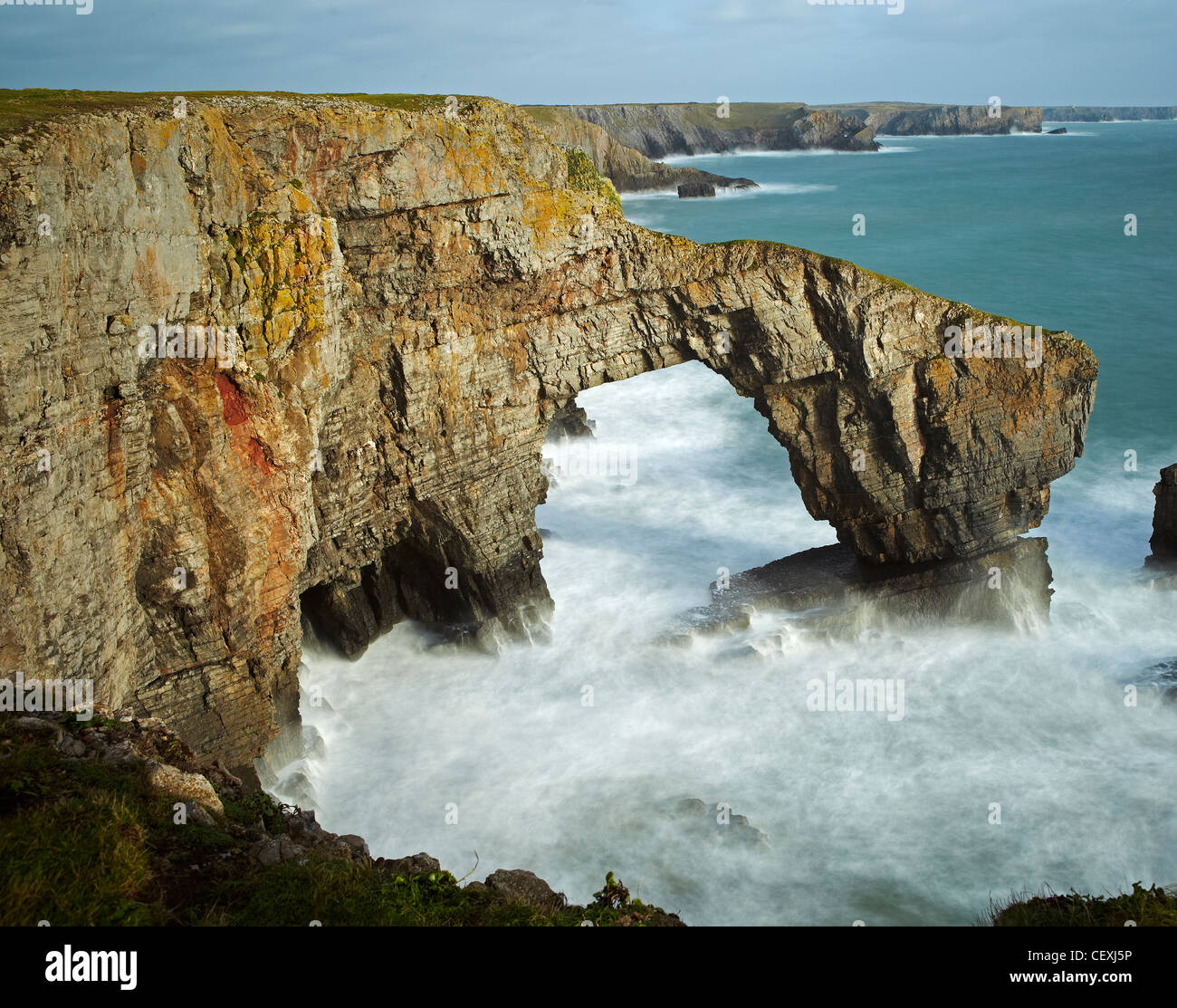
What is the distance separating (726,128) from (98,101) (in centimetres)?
15210

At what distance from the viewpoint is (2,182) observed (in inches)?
470

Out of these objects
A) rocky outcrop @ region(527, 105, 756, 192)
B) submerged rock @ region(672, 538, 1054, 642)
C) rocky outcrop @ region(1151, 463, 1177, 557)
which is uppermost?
rocky outcrop @ region(527, 105, 756, 192)

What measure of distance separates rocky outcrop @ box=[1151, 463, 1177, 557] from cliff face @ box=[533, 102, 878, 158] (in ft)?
335

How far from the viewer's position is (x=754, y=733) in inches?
821

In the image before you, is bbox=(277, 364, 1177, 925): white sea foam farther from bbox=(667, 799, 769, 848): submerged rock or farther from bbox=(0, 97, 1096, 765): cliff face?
bbox=(0, 97, 1096, 765): cliff face

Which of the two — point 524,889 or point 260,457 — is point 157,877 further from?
point 260,457

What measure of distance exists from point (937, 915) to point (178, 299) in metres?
15.0

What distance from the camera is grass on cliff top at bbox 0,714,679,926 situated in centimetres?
884

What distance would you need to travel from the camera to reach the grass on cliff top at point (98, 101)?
13.7 meters

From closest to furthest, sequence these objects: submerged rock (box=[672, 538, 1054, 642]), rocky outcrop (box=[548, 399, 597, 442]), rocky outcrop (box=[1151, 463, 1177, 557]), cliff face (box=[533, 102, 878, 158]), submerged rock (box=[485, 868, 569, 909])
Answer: submerged rock (box=[485, 868, 569, 909]) → submerged rock (box=[672, 538, 1054, 642]) → rocky outcrop (box=[1151, 463, 1177, 557]) → rocky outcrop (box=[548, 399, 597, 442]) → cliff face (box=[533, 102, 878, 158])

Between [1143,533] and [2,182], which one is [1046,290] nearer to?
[1143,533]

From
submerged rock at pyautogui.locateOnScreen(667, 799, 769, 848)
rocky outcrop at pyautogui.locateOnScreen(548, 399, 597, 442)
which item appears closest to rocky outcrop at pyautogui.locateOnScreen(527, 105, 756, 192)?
rocky outcrop at pyautogui.locateOnScreen(548, 399, 597, 442)

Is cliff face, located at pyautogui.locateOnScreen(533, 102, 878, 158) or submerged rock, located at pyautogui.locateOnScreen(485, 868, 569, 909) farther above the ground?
cliff face, located at pyautogui.locateOnScreen(533, 102, 878, 158)

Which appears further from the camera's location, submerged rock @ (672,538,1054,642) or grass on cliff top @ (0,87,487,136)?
submerged rock @ (672,538,1054,642)
